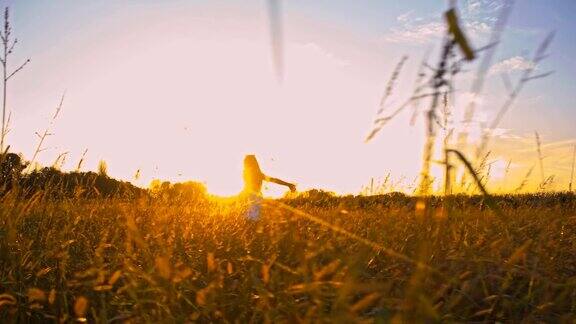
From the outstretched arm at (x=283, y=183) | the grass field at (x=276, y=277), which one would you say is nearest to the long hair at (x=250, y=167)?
the outstretched arm at (x=283, y=183)

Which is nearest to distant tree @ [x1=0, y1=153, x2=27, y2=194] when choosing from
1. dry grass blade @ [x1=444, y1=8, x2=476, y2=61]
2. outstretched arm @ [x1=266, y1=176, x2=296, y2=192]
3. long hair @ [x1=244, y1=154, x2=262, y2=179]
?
dry grass blade @ [x1=444, y1=8, x2=476, y2=61]

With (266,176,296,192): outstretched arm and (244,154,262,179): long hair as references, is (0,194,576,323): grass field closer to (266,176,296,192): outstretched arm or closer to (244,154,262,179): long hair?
(266,176,296,192): outstretched arm

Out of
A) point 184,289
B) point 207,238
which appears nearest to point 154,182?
point 207,238

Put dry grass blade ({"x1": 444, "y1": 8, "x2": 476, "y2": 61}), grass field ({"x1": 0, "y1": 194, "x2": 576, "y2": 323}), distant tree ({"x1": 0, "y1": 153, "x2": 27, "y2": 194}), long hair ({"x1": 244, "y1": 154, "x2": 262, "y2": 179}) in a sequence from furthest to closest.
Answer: long hair ({"x1": 244, "y1": 154, "x2": 262, "y2": 179}) → distant tree ({"x1": 0, "y1": 153, "x2": 27, "y2": 194}) → grass field ({"x1": 0, "y1": 194, "x2": 576, "y2": 323}) → dry grass blade ({"x1": 444, "y1": 8, "x2": 476, "y2": 61})

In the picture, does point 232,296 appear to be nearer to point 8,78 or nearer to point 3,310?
point 3,310

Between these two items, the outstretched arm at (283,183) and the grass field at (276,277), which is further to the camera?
the outstretched arm at (283,183)

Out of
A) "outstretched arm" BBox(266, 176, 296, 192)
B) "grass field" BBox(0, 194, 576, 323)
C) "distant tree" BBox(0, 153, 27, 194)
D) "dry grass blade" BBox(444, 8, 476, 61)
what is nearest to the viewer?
"dry grass blade" BBox(444, 8, 476, 61)

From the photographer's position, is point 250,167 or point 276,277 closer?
point 276,277

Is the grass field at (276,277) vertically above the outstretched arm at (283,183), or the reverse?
the outstretched arm at (283,183)

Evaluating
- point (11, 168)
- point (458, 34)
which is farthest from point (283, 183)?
point (458, 34)

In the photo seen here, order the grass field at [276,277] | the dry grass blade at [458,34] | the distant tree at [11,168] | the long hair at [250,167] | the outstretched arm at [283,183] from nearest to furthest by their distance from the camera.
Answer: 1. the dry grass blade at [458,34]
2. the grass field at [276,277]
3. the distant tree at [11,168]
4. the outstretched arm at [283,183]
5. the long hair at [250,167]

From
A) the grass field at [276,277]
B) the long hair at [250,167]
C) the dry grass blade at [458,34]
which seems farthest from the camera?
the long hair at [250,167]

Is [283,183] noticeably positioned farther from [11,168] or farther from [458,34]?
[458,34]

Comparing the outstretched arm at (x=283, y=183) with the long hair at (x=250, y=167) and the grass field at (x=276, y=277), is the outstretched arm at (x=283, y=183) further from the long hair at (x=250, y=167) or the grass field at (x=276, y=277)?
the long hair at (x=250, y=167)
